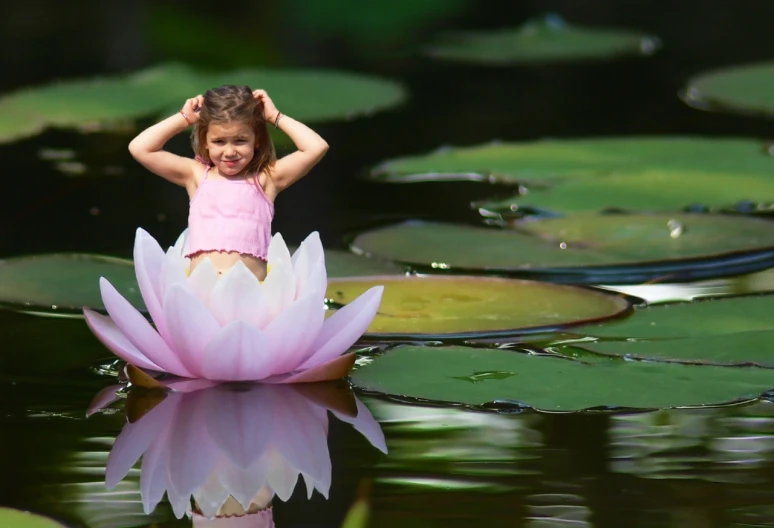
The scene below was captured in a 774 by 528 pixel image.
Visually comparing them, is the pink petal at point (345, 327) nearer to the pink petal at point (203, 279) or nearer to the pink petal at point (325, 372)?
the pink petal at point (325, 372)

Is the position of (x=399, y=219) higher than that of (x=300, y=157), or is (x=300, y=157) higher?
(x=300, y=157)

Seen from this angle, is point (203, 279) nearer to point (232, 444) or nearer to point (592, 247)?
point (232, 444)

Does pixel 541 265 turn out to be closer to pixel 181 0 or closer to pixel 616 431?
pixel 616 431

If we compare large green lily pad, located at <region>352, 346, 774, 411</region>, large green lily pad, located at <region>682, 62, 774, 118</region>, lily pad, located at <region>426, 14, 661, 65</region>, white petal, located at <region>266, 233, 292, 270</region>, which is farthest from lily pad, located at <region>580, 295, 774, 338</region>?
lily pad, located at <region>426, 14, 661, 65</region>

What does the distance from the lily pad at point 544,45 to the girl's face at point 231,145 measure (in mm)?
4420

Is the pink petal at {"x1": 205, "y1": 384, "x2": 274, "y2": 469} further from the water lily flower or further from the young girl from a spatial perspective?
the young girl

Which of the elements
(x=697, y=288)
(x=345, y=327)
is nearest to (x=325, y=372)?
(x=345, y=327)

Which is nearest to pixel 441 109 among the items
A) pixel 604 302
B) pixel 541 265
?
pixel 541 265

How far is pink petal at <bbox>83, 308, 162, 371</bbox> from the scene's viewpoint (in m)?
Answer: 2.05

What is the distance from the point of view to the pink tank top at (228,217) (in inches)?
79.4

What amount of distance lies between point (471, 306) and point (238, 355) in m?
0.60

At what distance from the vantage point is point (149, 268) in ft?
6.54

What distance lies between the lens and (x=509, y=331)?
2320mm

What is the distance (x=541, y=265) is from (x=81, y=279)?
0.91 meters
